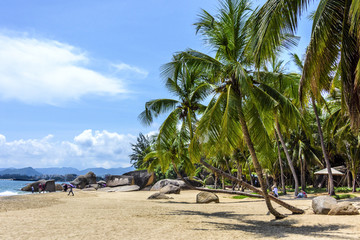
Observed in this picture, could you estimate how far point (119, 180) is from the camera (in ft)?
138

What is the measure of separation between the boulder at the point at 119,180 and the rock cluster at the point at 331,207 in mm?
32182

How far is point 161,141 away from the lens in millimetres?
13750

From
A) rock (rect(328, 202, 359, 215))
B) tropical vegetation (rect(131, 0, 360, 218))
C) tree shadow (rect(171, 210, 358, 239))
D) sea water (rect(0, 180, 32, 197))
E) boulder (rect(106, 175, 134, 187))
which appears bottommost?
sea water (rect(0, 180, 32, 197))

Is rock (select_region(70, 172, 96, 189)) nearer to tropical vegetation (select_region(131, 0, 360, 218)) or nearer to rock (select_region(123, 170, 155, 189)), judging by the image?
rock (select_region(123, 170, 155, 189))

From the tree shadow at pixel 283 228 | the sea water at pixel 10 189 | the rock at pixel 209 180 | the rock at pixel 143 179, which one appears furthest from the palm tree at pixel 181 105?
the rock at pixel 209 180

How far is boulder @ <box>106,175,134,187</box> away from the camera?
41.1 meters

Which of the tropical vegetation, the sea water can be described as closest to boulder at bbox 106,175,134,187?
the sea water

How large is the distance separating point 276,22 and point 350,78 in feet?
6.48

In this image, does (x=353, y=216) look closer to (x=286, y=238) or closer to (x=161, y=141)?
(x=286, y=238)

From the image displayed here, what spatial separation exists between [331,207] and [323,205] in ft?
0.95

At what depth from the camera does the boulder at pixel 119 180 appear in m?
41.1

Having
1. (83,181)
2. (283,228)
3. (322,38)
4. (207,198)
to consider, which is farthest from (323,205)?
(83,181)

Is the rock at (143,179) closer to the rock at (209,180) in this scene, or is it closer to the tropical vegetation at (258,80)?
the rock at (209,180)

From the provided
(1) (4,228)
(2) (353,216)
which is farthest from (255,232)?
(1) (4,228)
